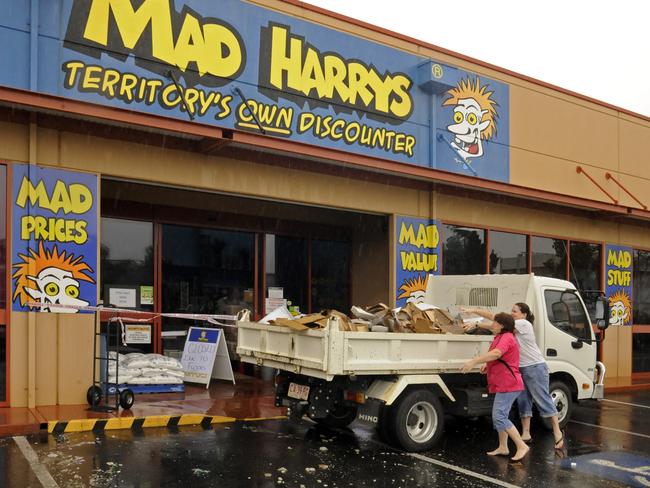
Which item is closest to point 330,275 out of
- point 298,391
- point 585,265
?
point 585,265

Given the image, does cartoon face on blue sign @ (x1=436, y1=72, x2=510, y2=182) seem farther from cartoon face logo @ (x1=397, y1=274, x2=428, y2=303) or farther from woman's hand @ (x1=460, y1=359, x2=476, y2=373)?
woman's hand @ (x1=460, y1=359, x2=476, y2=373)

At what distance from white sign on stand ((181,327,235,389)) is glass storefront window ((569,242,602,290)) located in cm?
917

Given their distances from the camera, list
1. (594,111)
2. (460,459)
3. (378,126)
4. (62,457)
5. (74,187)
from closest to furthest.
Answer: (62,457) < (460,459) < (74,187) < (378,126) < (594,111)

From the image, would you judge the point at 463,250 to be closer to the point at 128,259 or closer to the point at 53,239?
the point at 128,259

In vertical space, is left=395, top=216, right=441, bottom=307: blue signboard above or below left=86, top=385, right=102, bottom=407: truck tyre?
above

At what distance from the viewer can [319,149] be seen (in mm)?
11812

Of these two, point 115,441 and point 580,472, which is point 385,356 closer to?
point 580,472

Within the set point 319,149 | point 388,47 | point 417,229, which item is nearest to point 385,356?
point 319,149

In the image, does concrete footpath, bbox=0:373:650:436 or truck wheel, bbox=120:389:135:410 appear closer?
concrete footpath, bbox=0:373:650:436

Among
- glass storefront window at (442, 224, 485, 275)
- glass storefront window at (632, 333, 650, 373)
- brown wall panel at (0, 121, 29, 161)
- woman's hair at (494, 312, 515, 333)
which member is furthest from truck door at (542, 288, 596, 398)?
glass storefront window at (632, 333, 650, 373)

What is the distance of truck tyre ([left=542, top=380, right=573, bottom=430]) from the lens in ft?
32.7

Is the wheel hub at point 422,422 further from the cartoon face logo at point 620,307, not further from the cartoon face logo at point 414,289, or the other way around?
the cartoon face logo at point 620,307

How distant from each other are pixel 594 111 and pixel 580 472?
13.0m

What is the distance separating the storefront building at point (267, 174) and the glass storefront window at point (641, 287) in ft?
0.22
